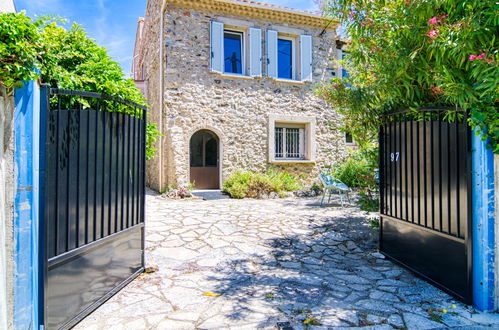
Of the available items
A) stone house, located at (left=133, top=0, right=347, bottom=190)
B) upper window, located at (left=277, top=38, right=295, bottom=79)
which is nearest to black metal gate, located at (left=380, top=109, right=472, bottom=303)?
stone house, located at (left=133, top=0, right=347, bottom=190)

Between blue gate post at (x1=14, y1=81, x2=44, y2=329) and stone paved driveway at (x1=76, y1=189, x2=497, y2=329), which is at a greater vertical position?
blue gate post at (x1=14, y1=81, x2=44, y2=329)

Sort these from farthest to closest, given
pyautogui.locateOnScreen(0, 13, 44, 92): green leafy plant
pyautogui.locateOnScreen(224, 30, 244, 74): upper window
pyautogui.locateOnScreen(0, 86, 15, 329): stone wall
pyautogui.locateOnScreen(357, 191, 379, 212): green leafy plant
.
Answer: pyautogui.locateOnScreen(224, 30, 244, 74): upper window < pyautogui.locateOnScreen(357, 191, 379, 212): green leafy plant < pyautogui.locateOnScreen(0, 86, 15, 329): stone wall < pyautogui.locateOnScreen(0, 13, 44, 92): green leafy plant

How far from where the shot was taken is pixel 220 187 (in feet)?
32.8

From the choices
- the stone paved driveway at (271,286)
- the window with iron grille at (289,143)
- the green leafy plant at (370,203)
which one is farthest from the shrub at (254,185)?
the green leafy plant at (370,203)

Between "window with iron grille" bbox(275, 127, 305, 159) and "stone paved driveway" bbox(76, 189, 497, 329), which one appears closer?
"stone paved driveway" bbox(76, 189, 497, 329)

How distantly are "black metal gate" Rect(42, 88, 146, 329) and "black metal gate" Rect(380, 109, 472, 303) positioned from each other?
9.81 feet

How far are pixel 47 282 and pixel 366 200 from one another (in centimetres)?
424

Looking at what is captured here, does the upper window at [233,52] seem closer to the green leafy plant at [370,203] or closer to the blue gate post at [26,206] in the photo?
the green leafy plant at [370,203]

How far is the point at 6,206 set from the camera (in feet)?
6.28

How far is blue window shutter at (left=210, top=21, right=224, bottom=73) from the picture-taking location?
9.62 m

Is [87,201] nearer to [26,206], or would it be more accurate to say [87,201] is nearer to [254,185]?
[26,206]

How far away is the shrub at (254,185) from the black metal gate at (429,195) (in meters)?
5.35

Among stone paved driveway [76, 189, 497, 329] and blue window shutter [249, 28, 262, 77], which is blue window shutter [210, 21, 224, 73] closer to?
blue window shutter [249, 28, 262, 77]

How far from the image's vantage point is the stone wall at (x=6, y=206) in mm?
1869
